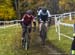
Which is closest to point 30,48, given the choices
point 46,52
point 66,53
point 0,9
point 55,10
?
point 46,52

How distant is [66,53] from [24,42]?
8.21 feet

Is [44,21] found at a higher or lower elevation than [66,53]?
higher

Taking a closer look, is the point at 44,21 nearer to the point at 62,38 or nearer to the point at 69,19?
the point at 62,38

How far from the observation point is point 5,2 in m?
43.6

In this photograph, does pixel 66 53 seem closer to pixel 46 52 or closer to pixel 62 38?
pixel 46 52

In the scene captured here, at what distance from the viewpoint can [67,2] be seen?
4884 cm

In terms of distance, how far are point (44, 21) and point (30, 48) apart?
6.07ft

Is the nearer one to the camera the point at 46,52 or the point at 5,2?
the point at 46,52

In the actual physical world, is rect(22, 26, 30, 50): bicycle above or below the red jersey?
below

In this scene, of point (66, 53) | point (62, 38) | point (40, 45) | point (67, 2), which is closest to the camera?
point (66, 53)

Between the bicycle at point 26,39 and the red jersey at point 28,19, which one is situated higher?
the red jersey at point 28,19

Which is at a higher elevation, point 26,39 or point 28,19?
point 28,19

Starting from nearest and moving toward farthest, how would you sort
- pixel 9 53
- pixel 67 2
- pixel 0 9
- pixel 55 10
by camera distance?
pixel 9 53, pixel 55 10, pixel 0 9, pixel 67 2

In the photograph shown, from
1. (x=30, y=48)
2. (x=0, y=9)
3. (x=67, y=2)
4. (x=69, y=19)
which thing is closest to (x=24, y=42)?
(x=30, y=48)
